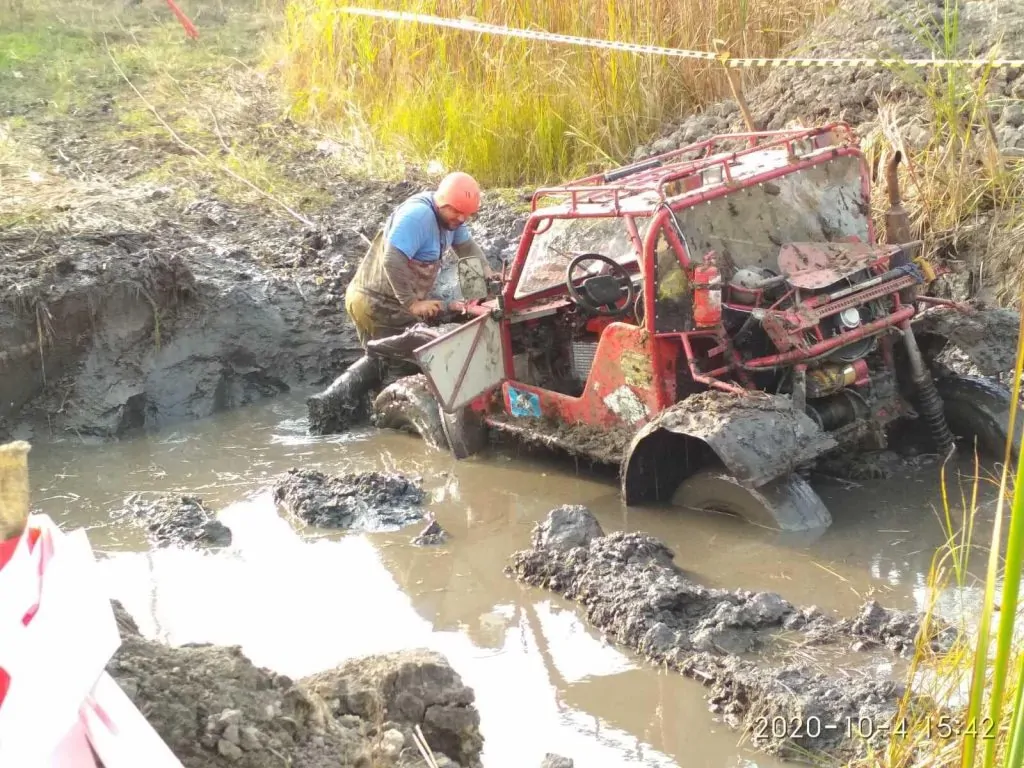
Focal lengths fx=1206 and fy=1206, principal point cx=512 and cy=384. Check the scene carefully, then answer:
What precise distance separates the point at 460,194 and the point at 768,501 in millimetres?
3193

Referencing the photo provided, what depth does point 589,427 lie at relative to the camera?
23.0 ft

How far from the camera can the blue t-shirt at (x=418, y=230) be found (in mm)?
8164

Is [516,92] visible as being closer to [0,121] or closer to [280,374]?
[280,374]

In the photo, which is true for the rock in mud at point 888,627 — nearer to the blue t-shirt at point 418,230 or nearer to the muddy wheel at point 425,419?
the muddy wheel at point 425,419

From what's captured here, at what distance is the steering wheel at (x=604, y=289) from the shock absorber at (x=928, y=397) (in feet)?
4.90

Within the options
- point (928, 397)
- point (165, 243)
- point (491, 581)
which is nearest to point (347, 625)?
point (491, 581)

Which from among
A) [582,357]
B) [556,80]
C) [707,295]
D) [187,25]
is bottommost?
[582,357]

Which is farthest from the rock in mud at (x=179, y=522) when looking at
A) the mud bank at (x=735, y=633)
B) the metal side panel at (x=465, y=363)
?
the mud bank at (x=735, y=633)

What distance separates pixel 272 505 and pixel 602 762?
3684 millimetres

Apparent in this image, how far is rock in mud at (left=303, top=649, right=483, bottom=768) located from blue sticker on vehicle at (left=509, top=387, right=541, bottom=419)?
361 centimetres

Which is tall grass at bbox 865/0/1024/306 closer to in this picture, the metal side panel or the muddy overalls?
the metal side panel

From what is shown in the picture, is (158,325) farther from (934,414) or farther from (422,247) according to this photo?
(934,414)

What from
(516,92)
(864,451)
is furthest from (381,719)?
(516,92)

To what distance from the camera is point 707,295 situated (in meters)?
6.16
